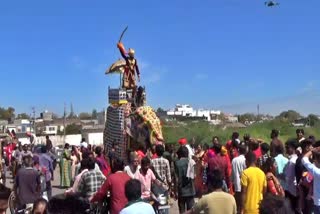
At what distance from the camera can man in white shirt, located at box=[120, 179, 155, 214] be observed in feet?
20.4

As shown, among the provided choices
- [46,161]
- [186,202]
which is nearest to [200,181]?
[186,202]

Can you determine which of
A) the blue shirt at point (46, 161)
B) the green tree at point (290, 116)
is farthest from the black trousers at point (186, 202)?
the green tree at point (290, 116)

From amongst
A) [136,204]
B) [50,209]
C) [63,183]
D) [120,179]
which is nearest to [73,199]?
[50,209]

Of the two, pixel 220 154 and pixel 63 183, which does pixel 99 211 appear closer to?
pixel 220 154

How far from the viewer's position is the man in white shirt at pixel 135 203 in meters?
6.20

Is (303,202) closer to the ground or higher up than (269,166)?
closer to the ground

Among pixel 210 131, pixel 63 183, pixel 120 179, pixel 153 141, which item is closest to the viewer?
pixel 120 179

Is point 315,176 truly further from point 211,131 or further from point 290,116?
point 290,116

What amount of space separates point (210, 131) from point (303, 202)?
31.6 m

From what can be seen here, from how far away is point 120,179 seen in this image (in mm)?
8250

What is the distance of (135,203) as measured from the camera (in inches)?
249

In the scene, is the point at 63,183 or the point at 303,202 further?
the point at 63,183

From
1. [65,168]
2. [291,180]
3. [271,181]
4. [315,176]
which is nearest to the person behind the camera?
[315,176]

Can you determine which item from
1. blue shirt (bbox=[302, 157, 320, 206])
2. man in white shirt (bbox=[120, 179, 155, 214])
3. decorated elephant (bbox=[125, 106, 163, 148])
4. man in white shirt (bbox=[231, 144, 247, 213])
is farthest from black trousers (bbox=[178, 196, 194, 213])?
decorated elephant (bbox=[125, 106, 163, 148])
